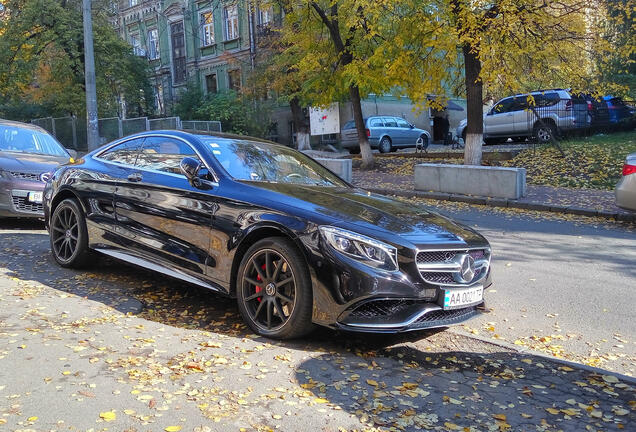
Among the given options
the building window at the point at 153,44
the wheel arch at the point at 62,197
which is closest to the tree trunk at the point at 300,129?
the building window at the point at 153,44

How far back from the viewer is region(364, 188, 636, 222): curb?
37.2 ft

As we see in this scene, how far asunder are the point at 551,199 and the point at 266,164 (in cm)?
935

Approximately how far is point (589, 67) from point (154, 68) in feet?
97.1

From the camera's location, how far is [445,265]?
4324 mm

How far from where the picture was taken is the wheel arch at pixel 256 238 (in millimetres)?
4380

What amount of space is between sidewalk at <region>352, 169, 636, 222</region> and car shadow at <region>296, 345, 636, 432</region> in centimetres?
826

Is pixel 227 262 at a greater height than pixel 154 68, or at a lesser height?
lesser

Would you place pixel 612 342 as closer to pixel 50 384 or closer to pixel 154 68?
pixel 50 384

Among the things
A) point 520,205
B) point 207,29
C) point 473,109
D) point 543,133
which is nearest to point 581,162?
point 473,109

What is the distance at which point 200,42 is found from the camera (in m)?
37.4

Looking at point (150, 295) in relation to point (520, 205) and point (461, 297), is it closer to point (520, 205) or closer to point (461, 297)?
point (461, 297)

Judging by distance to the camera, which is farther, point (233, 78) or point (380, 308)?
point (233, 78)

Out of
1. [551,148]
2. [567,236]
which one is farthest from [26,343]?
[551,148]

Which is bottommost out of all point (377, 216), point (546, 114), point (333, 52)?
point (377, 216)
